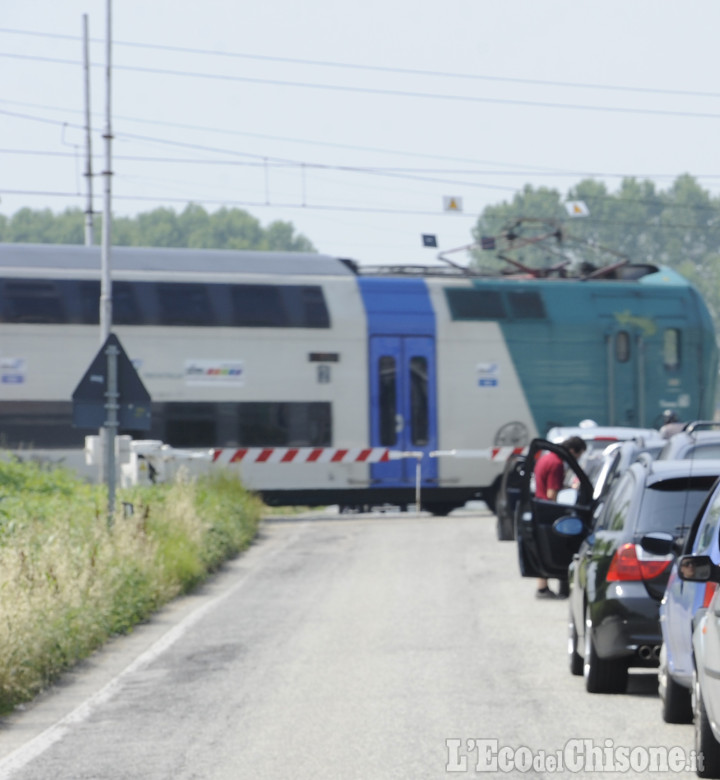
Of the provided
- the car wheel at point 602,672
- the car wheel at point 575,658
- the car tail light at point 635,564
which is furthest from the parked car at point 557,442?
the car tail light at point 635,564

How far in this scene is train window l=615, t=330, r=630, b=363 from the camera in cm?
3375

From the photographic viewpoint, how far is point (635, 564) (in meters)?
10.7

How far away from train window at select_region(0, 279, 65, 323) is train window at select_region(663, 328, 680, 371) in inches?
445

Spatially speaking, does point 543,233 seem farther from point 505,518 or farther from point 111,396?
point 111,396

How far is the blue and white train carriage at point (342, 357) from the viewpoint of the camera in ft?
102

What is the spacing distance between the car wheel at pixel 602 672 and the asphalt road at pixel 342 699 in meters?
0.10

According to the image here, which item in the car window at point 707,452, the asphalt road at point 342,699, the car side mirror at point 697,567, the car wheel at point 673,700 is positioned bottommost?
the asphalt road at point 342,699

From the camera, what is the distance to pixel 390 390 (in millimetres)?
32219

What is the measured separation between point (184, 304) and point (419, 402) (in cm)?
451

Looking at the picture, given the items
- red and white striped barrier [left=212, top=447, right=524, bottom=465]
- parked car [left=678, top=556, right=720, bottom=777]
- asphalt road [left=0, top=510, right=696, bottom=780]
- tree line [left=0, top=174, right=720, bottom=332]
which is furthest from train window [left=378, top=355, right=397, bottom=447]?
tree line [left=0, top=174, right=720, bottom=332]

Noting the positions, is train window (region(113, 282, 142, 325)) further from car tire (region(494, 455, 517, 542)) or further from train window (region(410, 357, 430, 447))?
car tire (region(494, 455, 517, 542))

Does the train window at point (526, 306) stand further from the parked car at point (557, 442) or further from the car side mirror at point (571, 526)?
the car side mirror at point (571, 526)

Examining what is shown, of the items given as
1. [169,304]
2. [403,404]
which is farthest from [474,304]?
[169,304]

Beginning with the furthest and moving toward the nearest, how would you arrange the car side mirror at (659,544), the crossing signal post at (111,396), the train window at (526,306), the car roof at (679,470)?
the train window at (526,306) < the crossing signal post at (111,396) < the car roof at (679,470) < the car side mirror at (659,544)
